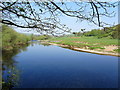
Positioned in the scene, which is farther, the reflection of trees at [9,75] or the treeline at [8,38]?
the treeline at [8,38]

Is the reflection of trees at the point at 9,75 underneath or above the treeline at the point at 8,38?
underneath

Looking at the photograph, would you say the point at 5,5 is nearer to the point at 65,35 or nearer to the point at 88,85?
the point at 65,35

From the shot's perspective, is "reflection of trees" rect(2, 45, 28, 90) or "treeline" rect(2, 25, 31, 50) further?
"treeline" rect(2, 25, 31, 50)

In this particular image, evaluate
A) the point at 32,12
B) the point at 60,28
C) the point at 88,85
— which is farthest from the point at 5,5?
the point at 88,85

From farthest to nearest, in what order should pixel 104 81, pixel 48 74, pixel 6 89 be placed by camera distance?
pixel 48 74
pixel 104 81
pixel 6 89

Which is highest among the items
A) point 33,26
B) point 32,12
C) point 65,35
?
point 32,12

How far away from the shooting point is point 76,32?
1110mm

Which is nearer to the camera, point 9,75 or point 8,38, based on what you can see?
point 9,75

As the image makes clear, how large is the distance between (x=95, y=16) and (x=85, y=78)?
5.15 meters

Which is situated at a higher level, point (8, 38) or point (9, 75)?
point (8, 38)

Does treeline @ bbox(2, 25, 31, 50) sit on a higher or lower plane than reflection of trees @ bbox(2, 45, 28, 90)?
higher

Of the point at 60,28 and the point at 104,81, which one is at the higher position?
the point at 60,28

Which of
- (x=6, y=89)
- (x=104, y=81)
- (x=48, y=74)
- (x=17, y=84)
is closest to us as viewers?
(x=6, y=89)

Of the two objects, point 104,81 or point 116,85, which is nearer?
point 116,85
